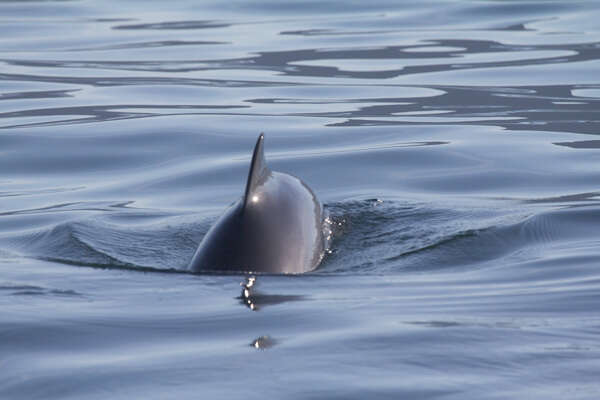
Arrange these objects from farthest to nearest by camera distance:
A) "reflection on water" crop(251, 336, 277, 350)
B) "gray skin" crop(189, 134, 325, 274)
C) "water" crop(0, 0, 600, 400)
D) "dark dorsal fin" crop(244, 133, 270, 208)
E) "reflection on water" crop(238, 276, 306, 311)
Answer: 1. "dark dorsal fin" crop(244, 133, 270, 208)
2. "gray skin" crop(189, 134, 325, 274)
3. "reflection on water" crop(238, 276, 306, 311)
4. "reflection on water" crop(251, 336, 277, 350)
5. "water" crop(0, 0, 600, 400)

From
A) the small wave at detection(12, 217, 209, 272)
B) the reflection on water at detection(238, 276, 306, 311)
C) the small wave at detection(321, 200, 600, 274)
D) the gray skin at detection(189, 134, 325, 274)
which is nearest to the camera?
the reflection on water at detection(238, 276, 306, 311)

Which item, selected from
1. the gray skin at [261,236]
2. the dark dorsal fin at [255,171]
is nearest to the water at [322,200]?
the gray skin at [261,236]

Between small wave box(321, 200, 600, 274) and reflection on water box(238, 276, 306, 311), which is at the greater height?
reflection on water box(238, 276, 306, 311)

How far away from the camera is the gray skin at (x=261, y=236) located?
783 centimetres

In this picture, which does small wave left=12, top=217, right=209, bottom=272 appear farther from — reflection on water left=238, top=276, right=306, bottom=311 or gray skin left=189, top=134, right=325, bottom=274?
reflection on water left=238, top=276, right=306, bottom=311

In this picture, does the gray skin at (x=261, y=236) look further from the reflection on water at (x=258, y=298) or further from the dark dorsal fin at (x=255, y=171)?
the reflection on water at (x=258, y=298)

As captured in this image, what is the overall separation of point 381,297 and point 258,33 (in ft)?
57.1

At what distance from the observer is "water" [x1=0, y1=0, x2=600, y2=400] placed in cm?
591

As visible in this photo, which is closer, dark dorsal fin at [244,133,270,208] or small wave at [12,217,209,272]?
dark dorsal fin at [244,133,270,208]

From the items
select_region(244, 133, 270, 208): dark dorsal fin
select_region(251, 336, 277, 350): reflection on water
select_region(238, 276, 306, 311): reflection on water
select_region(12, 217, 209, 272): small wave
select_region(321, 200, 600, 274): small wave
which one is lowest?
select_region(321, 200, 600, 274): small wave

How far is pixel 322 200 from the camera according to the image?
11.4 meters

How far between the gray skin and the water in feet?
0.56

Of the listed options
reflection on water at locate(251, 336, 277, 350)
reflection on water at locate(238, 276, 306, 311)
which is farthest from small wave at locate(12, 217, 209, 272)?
reflection on water at locate(251, 336, 277, 350)

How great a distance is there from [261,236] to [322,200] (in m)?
3.45
